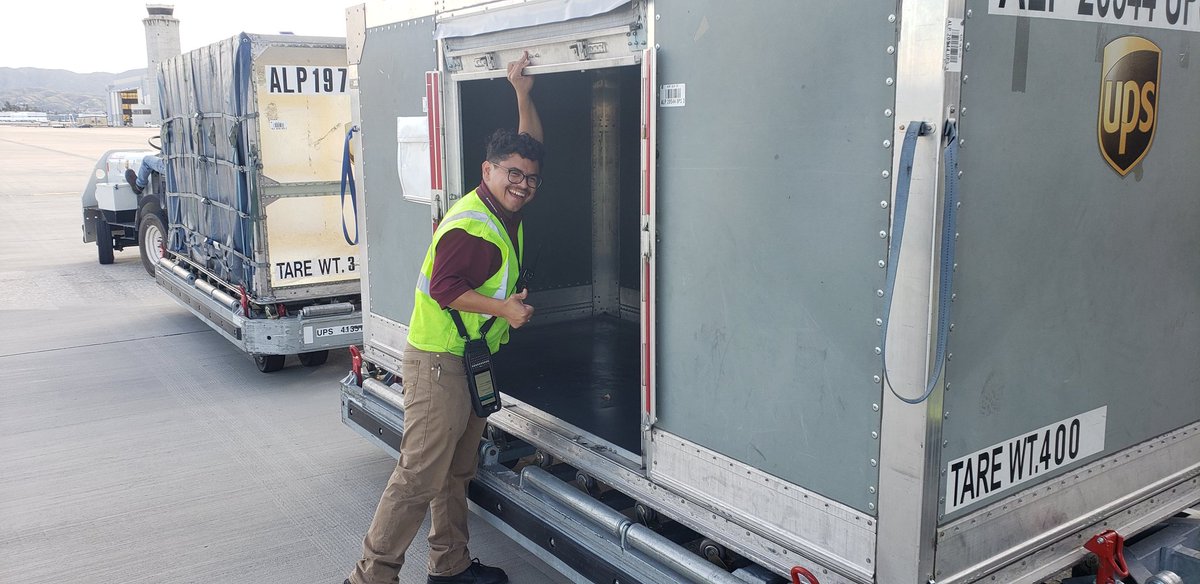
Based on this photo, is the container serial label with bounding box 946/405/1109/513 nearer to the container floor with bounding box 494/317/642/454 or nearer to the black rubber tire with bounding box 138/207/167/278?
the container floor with bounding box 494/317/642/454

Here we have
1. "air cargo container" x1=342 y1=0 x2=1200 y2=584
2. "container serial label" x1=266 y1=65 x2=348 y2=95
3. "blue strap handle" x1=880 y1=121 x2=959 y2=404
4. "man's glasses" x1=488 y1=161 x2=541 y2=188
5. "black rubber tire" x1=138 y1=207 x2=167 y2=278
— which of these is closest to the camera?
"blue strap handle" x1=880 y1=121 x2=959 y2=404

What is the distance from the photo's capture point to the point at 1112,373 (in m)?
2.84

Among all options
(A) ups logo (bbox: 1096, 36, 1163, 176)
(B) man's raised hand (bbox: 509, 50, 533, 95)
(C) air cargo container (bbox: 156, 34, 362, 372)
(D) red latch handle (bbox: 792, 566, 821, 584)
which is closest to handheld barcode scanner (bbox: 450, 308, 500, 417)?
(B) man's raised hand (bbox: 509, 50, 533, 95)

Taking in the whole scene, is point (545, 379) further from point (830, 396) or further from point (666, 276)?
point (830, 396)

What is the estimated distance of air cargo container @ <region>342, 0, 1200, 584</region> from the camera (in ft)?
7.64

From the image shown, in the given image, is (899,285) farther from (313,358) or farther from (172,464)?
(313,358)

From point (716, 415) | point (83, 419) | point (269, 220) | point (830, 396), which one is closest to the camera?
point (830, 396)

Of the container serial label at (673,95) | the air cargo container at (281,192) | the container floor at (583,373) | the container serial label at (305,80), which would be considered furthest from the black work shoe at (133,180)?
the container serial label at (673,95)

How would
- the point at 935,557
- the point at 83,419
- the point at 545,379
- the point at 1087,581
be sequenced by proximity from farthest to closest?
the point at 83,419 → the point at 545,379 → the point at 1087,581 → the point at 935,557

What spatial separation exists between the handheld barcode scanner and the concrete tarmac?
100 cm

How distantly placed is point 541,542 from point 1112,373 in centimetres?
216

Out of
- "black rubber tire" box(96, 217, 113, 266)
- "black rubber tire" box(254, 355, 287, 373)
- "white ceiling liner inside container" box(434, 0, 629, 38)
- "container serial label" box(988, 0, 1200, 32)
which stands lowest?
"black rubber tire" box(254, 355, 287, 373)

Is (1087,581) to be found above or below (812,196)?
below

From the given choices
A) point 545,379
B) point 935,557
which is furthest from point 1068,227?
point 545,379
